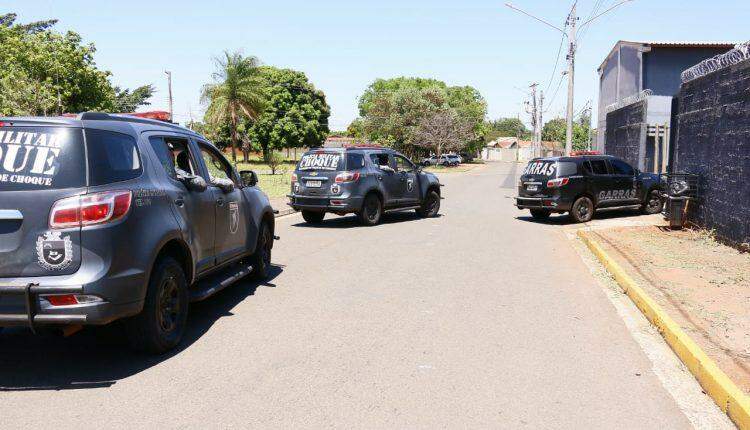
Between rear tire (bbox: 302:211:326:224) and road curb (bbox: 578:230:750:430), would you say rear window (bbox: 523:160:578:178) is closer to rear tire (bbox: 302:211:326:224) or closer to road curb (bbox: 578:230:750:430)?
rear tire (bbox: 302:211:326:224)

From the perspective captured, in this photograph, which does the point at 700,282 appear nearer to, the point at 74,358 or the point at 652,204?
the point at 74,358

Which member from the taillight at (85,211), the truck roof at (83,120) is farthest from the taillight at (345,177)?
the taillight at (85,211)

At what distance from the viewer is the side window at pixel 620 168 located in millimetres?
16688

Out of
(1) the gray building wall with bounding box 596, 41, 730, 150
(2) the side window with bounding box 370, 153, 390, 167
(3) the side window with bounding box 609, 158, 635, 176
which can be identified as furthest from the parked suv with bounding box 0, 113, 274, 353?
(1) the gray building wall with bounding box 596, 41, 730, 150

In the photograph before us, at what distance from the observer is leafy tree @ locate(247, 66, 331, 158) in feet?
243

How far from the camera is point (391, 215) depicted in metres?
18.1

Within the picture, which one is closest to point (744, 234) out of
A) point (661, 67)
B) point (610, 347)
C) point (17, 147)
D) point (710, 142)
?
point (710, 142)

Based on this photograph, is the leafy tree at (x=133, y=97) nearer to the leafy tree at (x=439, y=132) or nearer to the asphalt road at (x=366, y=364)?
the leafy tree at (x=439, y=132)

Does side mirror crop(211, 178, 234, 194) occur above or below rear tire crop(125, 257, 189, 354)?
above

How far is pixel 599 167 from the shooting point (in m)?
16.4

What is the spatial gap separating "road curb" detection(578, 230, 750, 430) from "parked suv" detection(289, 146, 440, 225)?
304 inches

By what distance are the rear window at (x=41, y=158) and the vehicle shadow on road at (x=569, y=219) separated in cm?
1350

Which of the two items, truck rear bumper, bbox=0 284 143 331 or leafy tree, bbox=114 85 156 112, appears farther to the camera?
leafy tree, bbox=114 85 156 112

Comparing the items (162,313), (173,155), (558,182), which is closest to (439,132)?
(558,182)
